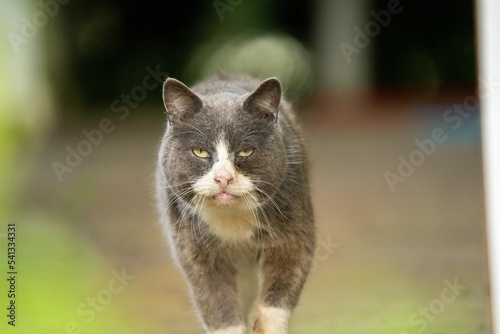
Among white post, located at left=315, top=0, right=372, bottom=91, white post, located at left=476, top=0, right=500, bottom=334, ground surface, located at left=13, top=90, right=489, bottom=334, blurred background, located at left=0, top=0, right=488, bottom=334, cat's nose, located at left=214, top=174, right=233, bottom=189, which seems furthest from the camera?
white post, located at left=315, top=0, right=372, bottom=91

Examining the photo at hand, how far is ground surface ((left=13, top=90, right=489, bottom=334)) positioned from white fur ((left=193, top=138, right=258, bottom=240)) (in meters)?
0.61

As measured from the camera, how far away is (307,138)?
13.8 feet

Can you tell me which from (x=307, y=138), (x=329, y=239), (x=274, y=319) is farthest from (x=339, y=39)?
(x=274, y=319)

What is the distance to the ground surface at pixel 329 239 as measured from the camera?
334 centimetres

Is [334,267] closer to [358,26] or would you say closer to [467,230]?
[467,230]

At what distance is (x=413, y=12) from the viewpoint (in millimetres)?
8680

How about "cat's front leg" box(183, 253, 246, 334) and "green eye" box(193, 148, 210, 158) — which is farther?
"cat's front leg" box(183, 253, 246, 334)

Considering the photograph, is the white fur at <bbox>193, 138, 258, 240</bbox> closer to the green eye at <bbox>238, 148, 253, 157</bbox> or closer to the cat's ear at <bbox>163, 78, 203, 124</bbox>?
the green eye at <bbox>238, 148, 253, 157</bbox>

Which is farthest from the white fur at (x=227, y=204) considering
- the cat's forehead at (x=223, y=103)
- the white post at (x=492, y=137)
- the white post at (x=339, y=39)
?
the white post at (x=339, y=39)

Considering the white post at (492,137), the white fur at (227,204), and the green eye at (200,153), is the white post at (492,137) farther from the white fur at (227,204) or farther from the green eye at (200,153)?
the green eye at (200,153)

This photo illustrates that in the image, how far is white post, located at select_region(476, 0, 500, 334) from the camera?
2652 millimetres

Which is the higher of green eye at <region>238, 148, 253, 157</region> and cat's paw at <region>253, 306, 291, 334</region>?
green eye at <region>238, 148, 253, 157</region>

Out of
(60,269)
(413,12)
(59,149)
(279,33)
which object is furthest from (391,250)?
(413,12)

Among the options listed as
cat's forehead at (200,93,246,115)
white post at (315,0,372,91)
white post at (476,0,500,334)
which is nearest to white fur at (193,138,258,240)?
cat's forehead at (200,93,246,115)
